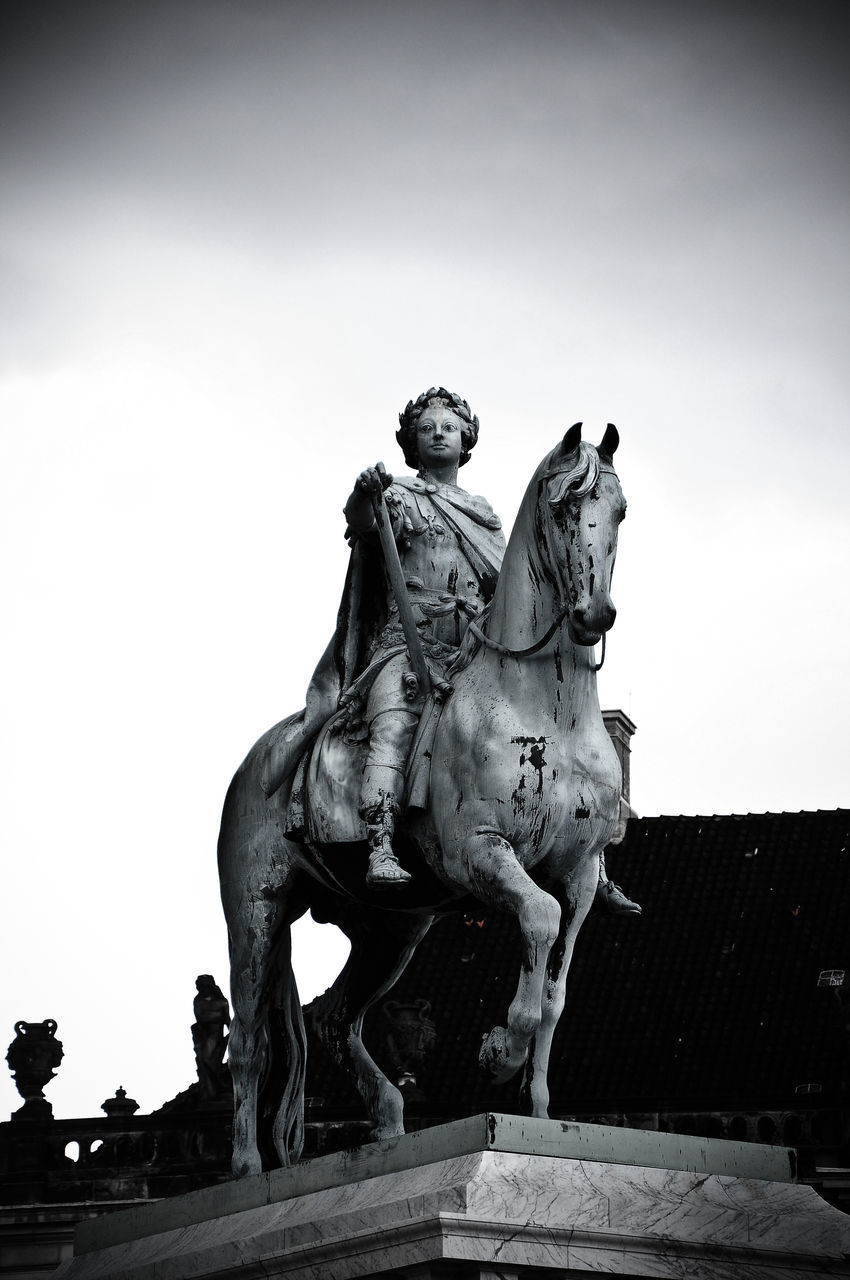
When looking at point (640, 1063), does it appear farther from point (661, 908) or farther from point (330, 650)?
point (330, 650)

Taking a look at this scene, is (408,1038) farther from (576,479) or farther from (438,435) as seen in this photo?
(576,479)

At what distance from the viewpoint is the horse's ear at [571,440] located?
884cm

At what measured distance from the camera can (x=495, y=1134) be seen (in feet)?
26.4

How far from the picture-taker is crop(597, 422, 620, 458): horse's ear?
8.93 metres

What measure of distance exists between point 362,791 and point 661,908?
26553 mm

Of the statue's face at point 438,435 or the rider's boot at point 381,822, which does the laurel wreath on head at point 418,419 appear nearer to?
the statue's face at point 438,435

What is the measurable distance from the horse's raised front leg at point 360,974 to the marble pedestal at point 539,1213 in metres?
1.19

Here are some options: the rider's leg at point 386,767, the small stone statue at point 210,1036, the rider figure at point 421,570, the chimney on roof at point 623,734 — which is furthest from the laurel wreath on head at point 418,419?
the chimney on roof at point 623,734

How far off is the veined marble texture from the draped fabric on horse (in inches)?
78.3

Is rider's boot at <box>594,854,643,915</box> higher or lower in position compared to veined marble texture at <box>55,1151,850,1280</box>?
higher

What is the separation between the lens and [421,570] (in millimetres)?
10000

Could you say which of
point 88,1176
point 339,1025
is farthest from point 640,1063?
point 339,1025

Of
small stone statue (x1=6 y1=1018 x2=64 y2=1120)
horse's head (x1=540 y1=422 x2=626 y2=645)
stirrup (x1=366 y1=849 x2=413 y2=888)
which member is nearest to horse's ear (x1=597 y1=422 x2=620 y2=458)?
horse's head (x1=540 y1=422 x2=626 y2=645)

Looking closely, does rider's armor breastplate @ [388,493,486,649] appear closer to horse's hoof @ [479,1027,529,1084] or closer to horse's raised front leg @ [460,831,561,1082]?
horse's raised front leg @ [460,831,561,1082]
